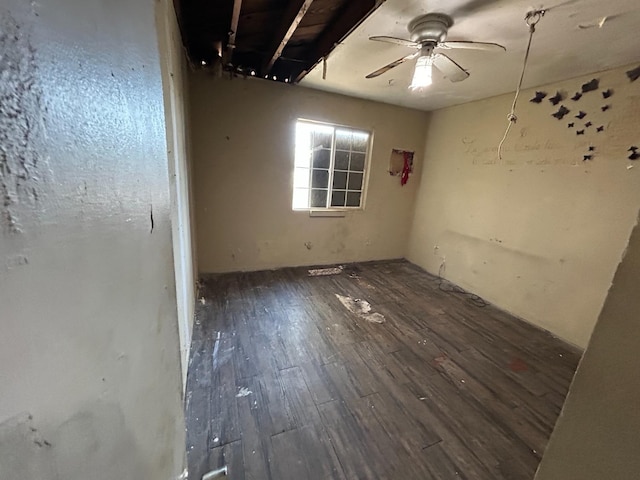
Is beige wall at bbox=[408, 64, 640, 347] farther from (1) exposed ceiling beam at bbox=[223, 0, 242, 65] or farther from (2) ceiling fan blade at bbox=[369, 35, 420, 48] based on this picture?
(1) exposed ceiling beam at bbox=[223, 0, 242, 65]

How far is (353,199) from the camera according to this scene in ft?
13.0

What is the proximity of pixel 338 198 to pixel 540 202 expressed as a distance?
7.66 feet

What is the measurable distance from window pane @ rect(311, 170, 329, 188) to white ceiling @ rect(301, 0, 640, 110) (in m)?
1.12

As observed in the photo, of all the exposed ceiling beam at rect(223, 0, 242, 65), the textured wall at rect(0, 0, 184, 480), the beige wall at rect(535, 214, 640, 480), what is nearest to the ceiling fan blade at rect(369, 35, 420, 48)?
the exposed ceiling beam at rect(223, 0, 242, 65)

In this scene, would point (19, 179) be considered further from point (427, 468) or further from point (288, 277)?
point (288, 277)

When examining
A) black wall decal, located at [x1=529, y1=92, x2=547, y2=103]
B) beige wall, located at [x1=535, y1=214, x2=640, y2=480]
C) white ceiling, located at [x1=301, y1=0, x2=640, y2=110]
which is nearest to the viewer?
beige wall, located at [x1=535, y1=214, x2=640, y2=480]

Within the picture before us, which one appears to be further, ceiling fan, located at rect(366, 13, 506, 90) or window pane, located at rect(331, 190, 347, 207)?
window pane, located at rect(331, 190, 347, 207)

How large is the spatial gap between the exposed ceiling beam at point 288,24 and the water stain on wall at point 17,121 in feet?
5.54

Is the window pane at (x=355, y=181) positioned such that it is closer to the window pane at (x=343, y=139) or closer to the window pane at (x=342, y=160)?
the window pane at (x=342, y=160)

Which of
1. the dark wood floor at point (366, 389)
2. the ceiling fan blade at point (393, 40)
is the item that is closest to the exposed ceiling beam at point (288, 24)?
the ceiling fan blade at point (393, 40)

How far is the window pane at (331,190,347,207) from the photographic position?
3.82m

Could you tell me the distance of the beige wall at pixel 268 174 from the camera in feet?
9.75

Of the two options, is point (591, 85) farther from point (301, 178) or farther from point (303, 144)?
point (301, 178)

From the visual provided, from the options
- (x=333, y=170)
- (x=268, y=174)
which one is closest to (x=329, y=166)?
(x=333, y=170)
